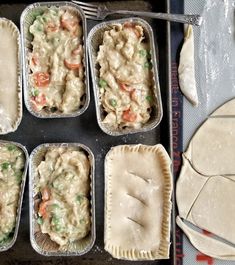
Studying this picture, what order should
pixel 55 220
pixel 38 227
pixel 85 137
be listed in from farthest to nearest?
pixel 85 137 < pixel 38 227 < pixel 55 220

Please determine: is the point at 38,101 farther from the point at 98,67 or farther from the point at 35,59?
the point at 98,67

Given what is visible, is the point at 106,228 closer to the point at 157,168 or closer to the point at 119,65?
the point at 157,168

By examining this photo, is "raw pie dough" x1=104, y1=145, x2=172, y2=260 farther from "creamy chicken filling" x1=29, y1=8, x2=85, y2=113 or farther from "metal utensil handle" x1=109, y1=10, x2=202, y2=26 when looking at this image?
"metal utensil handle" x1=109, y1=10, x2=202, y2=26

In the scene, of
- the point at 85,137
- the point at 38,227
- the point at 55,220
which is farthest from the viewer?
the point at 85,137

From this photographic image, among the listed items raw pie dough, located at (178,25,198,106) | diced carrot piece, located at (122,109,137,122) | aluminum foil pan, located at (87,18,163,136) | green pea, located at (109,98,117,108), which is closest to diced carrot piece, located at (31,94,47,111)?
aluminum foil pan, located at (87,18,163,136)

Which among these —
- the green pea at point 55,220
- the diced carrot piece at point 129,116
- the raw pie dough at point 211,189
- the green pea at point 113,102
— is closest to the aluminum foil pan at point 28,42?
the green pea at point 113,102

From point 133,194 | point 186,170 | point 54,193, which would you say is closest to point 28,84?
point 54,193

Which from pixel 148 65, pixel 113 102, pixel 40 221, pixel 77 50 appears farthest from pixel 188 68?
pixel 40 221

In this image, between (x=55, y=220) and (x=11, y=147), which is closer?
(x=55, y=220)
